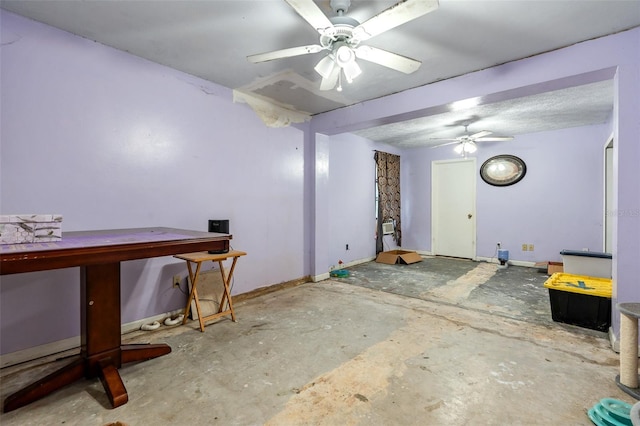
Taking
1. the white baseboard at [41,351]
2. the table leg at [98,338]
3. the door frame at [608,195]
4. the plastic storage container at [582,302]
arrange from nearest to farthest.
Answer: the table leg at [98,338], the white baseboard at [41,351], the plastic storage container at [582,302], the door frame at [608,195]

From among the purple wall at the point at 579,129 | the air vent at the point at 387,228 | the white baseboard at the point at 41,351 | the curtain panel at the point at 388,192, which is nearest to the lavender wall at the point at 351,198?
the curtain panel at the point at 388,192

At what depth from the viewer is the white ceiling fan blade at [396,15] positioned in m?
1.50

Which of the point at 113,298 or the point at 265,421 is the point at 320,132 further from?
the point at 265,421

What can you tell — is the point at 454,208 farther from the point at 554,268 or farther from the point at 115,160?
the point at 115,160

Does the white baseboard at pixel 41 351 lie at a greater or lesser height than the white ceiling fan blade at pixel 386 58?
lesser

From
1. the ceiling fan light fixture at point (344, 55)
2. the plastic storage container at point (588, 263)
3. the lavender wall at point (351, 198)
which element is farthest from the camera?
the lavender wall at point (351, 198)

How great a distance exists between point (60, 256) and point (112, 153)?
1.49 metres

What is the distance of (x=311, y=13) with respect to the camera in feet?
5.41

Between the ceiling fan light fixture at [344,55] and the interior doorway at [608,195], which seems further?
the interior doorway at [608,195]

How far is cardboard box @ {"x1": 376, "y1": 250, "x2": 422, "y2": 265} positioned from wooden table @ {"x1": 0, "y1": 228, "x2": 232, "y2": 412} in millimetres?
4225

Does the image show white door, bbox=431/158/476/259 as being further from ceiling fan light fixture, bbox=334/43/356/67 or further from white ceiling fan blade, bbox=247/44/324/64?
white ceiling fan blade, bbox=247/44/324/64

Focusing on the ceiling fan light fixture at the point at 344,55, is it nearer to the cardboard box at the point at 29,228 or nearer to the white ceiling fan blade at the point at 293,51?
the white ceiling fan blade at the point at 293,51

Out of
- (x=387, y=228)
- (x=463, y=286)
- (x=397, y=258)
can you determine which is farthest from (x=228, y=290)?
(x=387, y=228)

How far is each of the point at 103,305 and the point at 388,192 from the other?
547cm
